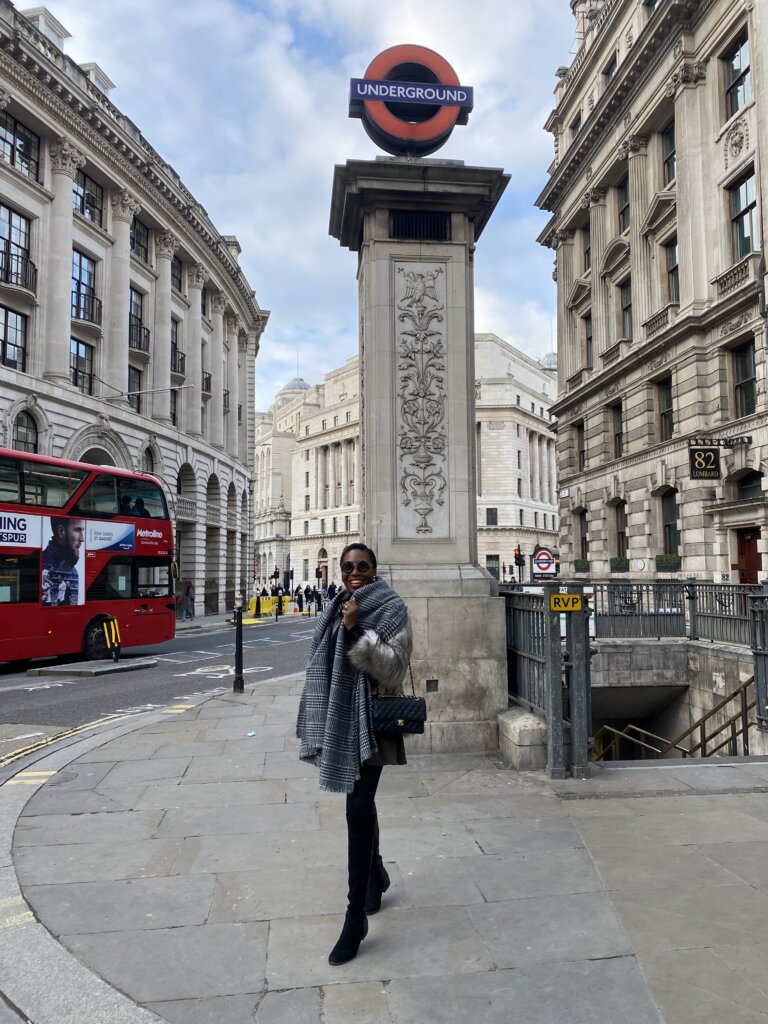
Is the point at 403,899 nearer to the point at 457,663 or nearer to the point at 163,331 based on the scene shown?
the point at 457,663

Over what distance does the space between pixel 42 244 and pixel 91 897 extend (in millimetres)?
30024

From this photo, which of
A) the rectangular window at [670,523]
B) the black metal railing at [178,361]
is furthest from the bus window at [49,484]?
the black metal railing at [178,361]

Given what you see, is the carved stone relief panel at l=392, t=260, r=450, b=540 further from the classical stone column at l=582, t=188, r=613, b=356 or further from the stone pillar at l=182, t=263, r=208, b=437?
the stone pillar at l=182, t=263, r=208, b=437

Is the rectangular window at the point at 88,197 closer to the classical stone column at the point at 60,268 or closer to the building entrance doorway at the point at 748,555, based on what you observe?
the classical stone column at the point at 60,268

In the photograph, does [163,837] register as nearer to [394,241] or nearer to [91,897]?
[91,897]

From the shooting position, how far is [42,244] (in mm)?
28734

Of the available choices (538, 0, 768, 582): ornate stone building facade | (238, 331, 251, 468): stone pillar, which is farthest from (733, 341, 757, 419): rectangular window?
(238, 331, 251, 468): stone pillar

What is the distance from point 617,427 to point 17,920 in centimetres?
2952

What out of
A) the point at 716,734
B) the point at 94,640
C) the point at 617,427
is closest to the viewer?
the point at 716,734

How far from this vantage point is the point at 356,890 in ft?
11.1

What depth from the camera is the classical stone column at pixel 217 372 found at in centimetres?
4512

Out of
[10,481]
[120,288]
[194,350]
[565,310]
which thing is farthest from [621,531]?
[194,350]

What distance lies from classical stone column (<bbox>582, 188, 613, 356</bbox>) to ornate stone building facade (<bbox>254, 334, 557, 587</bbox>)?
45735 millimetres

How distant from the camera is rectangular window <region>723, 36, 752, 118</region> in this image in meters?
22.2
